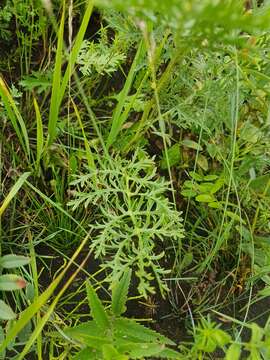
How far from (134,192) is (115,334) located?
0.32 m

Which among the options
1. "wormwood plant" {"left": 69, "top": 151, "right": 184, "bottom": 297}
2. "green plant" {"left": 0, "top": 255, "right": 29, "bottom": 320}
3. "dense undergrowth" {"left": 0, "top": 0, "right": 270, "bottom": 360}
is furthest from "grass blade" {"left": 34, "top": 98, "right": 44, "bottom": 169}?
"green plant" {"left": 0, "top": 255, "right": 29, "bottom": 320}

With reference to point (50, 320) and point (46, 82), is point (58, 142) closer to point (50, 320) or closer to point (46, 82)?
point (46, 82)

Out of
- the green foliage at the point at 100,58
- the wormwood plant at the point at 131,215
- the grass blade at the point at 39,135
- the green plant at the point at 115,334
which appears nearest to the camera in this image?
the green plant at the point at 115,334

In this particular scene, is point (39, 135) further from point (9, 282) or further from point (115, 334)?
point (115, 334)

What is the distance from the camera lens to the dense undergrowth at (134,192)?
120cm

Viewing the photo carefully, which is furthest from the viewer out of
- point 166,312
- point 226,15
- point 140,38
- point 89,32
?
point 89,32

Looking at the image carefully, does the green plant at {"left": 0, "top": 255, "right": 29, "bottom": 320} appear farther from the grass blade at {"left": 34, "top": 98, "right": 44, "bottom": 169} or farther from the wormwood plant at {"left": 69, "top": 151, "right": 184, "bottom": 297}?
the grass blade at {"left": 34, "top": 98, "right": 44, "bottom": 169}

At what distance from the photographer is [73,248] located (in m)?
1.43

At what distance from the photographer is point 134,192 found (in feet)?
4.27

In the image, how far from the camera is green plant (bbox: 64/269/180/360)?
1.03 m

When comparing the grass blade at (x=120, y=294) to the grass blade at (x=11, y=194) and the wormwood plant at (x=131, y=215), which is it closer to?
the wormwood plant at (x=131, y=215)

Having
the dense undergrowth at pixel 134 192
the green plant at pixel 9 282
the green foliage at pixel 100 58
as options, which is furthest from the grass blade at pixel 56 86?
the green plant at pixel 9 282

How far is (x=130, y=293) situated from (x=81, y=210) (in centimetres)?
23

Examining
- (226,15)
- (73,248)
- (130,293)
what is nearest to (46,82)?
(73,248)
